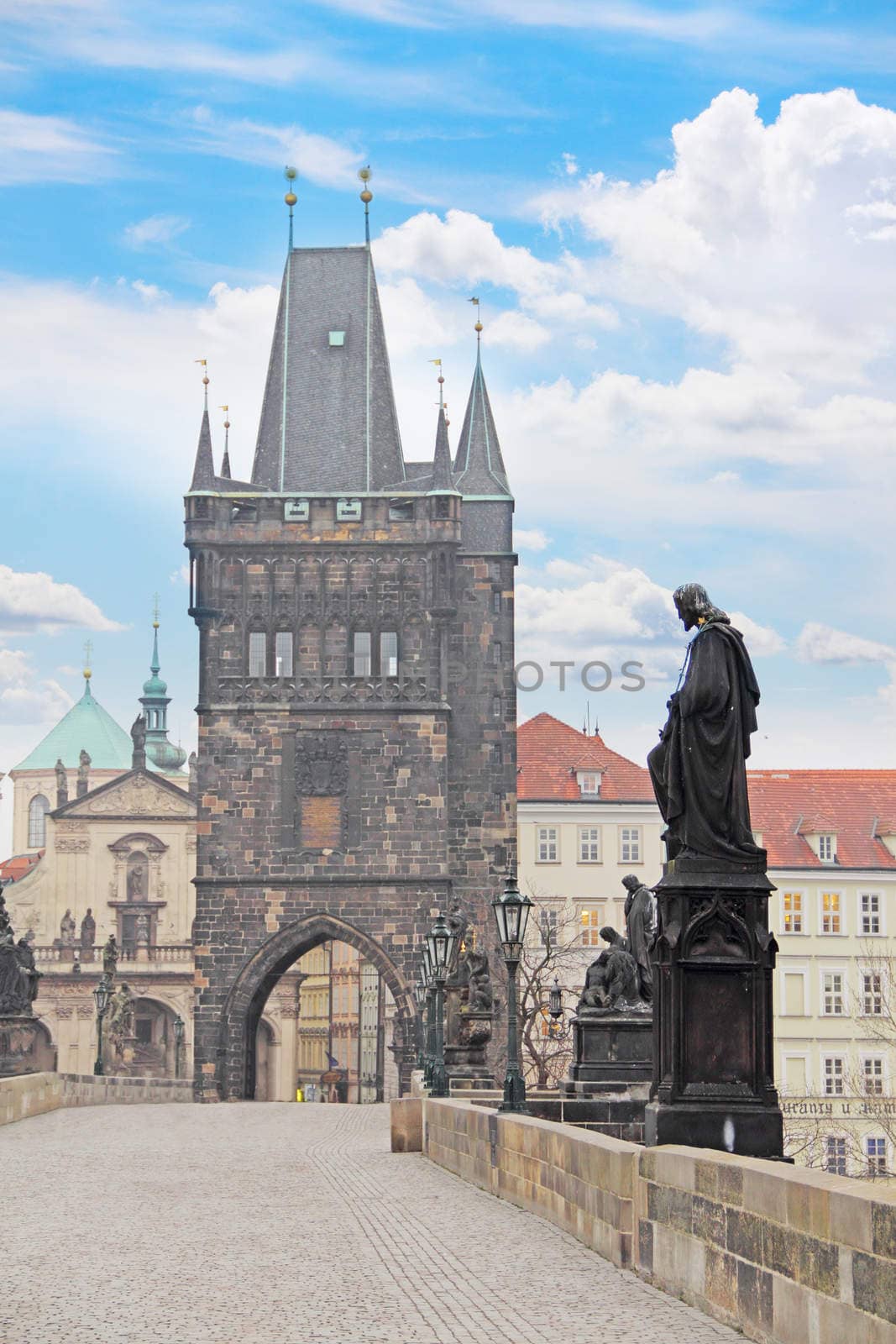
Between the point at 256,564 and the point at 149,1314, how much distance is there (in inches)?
1773

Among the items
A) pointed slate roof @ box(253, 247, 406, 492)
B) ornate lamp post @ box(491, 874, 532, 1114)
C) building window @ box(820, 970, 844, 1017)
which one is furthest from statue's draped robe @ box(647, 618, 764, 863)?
building window @ box(820, 970, 844, 1017)

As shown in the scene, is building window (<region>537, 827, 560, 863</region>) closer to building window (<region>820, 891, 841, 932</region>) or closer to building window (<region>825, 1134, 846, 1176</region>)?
building window (<region>820, 891, 841, 932</region>)

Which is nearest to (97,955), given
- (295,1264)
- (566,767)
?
(566,767)

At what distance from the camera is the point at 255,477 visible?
188ft

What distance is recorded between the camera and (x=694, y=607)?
1123 cm

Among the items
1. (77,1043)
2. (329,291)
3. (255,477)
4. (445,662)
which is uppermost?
(329,291)

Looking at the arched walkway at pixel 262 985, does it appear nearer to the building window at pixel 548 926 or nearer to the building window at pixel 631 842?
the building window at pixel 548 926

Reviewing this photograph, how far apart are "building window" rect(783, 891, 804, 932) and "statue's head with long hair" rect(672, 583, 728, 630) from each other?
54.5 metres

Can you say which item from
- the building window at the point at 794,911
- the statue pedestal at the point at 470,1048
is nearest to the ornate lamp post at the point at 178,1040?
the building window at the point at 794,911

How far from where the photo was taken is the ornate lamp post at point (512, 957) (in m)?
18.7

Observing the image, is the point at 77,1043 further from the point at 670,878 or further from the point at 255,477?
the point at 670,878

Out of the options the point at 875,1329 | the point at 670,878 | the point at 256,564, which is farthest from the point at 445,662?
the point at 875,1329

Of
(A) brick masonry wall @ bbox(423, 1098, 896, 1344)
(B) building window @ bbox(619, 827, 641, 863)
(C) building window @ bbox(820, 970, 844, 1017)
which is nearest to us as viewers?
(A) brick masonry wall @ bbox(423, 1098, 896, 1344)

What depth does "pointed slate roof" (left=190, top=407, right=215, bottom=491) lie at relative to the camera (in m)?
55.3
